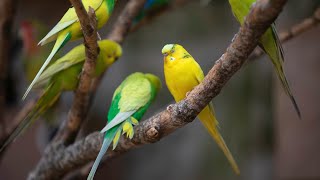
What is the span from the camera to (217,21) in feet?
5.69

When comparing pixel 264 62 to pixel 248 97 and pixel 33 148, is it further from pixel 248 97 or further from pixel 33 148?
pixel 33 148

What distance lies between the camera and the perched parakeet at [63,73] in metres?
0.86

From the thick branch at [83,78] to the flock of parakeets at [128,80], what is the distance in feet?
0.10

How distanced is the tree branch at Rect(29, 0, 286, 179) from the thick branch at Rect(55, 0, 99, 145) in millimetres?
43

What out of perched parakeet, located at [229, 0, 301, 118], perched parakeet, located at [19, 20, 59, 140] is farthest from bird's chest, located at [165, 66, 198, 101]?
perched parakeet, located at [19, 20, 59, 140]

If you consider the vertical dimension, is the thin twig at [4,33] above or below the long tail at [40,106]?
above

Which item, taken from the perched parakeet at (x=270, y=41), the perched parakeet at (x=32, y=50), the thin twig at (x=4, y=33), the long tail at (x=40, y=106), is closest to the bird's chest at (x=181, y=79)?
the perched parakeet at (x=270, y=41)

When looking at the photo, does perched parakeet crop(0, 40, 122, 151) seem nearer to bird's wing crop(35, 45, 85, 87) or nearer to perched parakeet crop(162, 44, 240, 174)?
bird's wing crop(35, 45, 85, 87)

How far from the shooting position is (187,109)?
702 millimetres

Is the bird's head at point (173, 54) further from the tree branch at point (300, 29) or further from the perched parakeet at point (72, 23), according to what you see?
the tree branch at point (300, 29)

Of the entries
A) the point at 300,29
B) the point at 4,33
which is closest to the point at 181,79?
the point at 300,29

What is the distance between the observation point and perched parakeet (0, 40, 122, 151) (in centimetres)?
86

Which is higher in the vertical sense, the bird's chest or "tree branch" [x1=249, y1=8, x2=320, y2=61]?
the bird's chest

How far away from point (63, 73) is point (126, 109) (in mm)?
179
